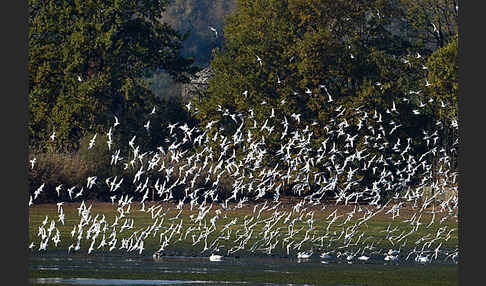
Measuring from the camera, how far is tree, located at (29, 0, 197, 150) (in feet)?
223

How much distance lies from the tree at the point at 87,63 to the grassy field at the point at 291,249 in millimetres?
12858

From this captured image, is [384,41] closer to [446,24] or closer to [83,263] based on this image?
[446,24]

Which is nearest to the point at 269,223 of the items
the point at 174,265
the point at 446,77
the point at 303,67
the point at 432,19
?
the point at 174,265

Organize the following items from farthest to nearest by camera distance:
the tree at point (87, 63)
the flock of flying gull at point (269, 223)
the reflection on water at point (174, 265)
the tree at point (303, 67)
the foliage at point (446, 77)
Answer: the tree at point (87, 63) → the foliage at point (446, 77) → the tree at point (303, 67) → the flock of flying gull at point (269, 223) → the reflection on water at point (174, 265)

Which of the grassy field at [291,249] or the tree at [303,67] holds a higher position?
the tree at [303,67]

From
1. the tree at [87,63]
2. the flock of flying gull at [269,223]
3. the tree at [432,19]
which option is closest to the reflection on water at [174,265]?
the flock of flying gull at [269,223]

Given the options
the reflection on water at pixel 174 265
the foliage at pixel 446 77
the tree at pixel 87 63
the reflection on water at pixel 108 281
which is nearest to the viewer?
the reflection on water at pixel 108 281

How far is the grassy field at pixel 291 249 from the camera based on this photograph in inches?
1191

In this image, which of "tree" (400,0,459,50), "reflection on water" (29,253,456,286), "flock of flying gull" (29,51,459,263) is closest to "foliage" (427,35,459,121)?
"flock of flying gull" (29,51,459,263)

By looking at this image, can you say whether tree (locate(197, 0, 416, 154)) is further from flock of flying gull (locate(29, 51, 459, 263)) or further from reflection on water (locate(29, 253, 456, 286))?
reflection on water (locate(29, 253, 456, 286))

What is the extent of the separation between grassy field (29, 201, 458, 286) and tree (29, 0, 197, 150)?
12.9 meters

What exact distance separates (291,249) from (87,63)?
3516 cm

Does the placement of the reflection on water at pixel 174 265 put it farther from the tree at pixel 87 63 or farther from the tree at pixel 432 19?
the tree at pixel 432 19

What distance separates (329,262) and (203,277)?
6088mm
